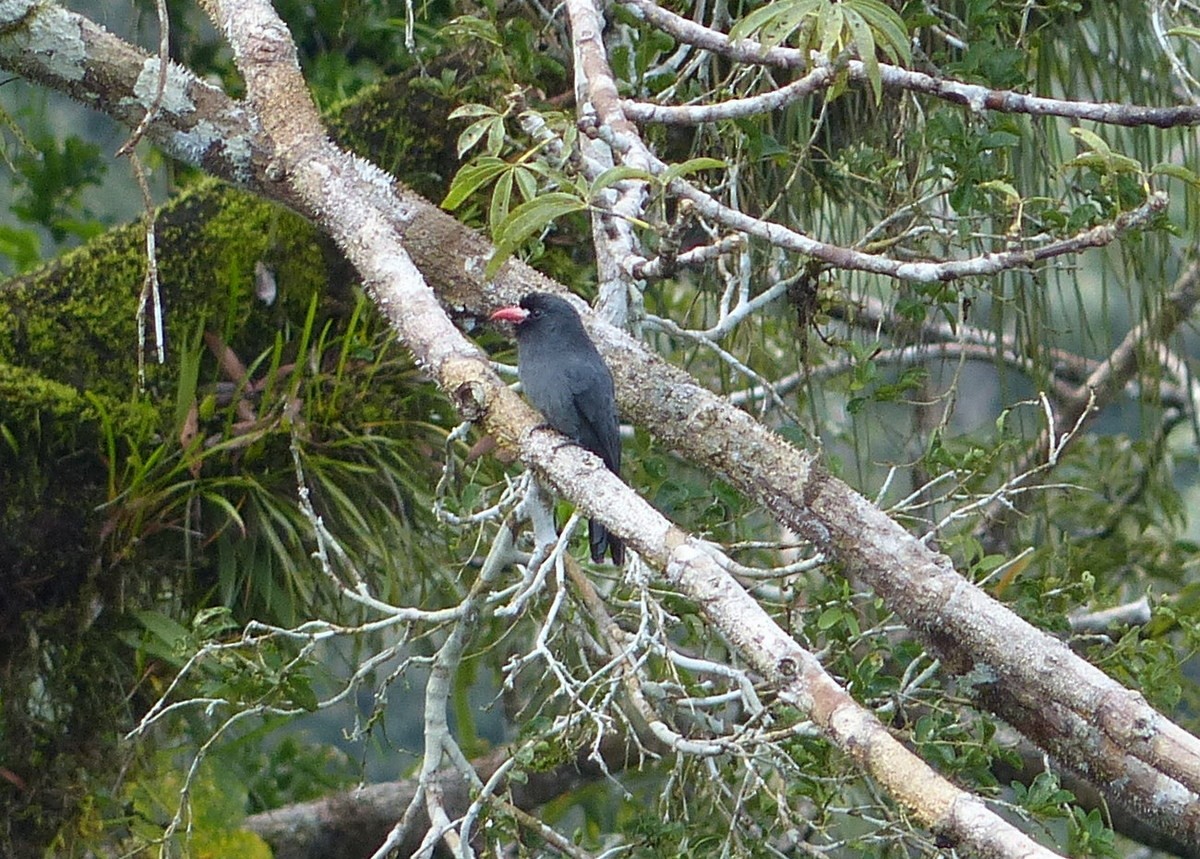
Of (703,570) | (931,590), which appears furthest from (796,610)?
(703,570)

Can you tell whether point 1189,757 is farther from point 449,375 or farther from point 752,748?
point 449,375

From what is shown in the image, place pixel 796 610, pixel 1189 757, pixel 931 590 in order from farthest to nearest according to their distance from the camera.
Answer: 1. pixel 796 610
2. pixel 931 590
3. pixel 1189 757

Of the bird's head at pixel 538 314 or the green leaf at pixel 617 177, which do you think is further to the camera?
the bird's head at pixel 538 314

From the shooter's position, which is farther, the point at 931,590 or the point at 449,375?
the point at 449,375

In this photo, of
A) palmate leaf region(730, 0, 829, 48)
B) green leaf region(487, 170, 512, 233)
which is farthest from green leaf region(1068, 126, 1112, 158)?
green leaf region(487, 170, 512, 233)

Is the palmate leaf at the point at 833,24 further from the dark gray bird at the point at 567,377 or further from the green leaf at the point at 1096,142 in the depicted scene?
the dark gray bird at the point at 567,377

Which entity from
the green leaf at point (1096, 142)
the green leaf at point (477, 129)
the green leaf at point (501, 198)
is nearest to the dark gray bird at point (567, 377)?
the green leaf at point (477, 129)

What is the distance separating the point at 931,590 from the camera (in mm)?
1768

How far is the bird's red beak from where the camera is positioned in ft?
8.61

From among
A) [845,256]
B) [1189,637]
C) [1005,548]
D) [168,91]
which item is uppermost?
[168,91]

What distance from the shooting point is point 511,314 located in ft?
8.64

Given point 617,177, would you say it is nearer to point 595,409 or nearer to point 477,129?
point 477,129

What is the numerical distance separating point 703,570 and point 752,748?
76 cm

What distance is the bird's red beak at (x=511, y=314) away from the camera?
262 centimetres
